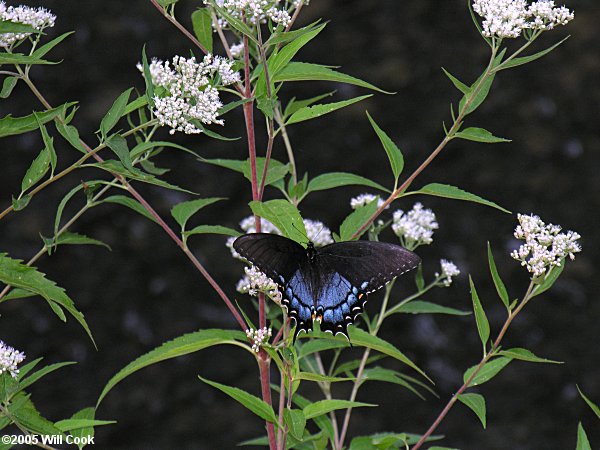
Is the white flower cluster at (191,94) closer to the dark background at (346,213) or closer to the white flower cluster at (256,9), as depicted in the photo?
the white flower cluster at (256,9)

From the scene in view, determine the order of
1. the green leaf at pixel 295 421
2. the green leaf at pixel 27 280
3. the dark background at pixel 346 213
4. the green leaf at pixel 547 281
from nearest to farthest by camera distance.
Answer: the green leaf at pixel 27 280 → the green leaf at pixel 295 421 → the green leaf at pixel 547 281 → the dark background at pixel 346 213

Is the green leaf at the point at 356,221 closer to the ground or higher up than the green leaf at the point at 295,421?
higher up

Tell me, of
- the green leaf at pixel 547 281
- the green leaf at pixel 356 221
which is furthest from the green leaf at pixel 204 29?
the green leaf at pixel 547 281

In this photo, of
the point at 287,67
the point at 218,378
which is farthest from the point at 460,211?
the point at 287,67

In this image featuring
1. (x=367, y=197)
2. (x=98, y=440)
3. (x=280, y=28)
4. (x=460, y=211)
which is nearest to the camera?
(x=280, y=28)

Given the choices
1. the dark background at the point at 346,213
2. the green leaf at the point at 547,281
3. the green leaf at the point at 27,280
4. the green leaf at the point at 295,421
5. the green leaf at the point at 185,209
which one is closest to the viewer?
the green leaf at the point at 27,280

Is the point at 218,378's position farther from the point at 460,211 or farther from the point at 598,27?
the point at 598,27
